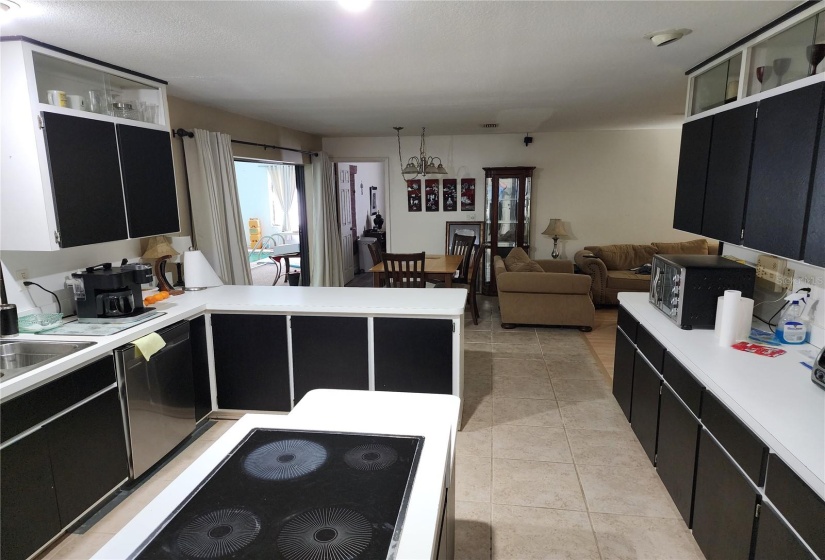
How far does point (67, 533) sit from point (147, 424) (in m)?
0.57

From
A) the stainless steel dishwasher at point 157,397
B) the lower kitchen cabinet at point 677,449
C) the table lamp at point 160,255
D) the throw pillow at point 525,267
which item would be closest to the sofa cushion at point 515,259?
the throw pillow at point 525,267

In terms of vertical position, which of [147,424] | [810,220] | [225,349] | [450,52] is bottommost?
[147,424]

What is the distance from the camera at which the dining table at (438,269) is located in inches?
203

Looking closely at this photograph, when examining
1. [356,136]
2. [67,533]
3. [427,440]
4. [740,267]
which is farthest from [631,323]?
[356,136]

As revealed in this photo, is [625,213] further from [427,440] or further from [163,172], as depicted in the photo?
[427,440]

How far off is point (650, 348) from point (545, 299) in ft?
8.57

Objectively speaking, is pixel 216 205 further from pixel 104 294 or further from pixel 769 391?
pixel 769 391

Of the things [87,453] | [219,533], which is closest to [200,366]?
[87,453]

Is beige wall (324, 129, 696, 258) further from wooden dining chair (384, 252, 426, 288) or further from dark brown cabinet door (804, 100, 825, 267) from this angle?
dark brown cabinet door (804, 100, 825, 267)

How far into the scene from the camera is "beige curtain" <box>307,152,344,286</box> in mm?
6629

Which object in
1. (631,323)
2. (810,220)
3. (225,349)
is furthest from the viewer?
(225,349)

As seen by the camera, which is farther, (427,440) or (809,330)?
(809,330)

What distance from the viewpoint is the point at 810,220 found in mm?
1842

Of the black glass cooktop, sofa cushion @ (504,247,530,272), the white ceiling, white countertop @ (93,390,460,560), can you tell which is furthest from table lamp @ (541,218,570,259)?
the black glass cooktop
